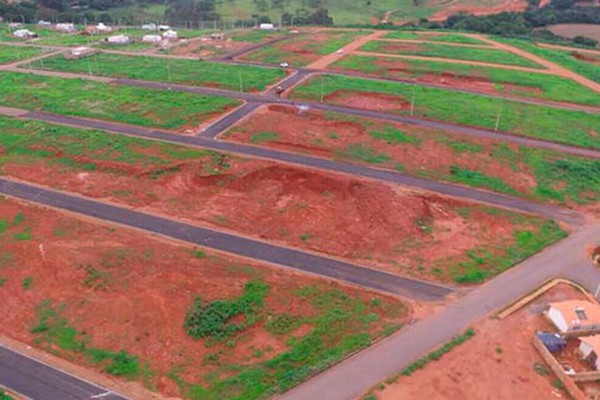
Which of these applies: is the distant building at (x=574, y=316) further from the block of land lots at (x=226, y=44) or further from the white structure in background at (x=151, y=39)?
the white structure in background at (x=151, y=39)

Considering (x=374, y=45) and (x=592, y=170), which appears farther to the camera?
(x=374, y=45)

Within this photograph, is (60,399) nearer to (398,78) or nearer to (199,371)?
(199,371)

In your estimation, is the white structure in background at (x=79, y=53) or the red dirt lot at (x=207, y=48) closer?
the white structure in background at (x=79, y=53)

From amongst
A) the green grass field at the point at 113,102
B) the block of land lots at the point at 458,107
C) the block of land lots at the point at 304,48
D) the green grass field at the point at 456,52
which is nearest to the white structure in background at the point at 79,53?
the green grass field at the point at 113,102

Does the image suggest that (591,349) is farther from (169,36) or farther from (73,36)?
(73,36)

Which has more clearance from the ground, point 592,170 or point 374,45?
point 374,45

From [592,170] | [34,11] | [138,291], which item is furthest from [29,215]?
[34,11]

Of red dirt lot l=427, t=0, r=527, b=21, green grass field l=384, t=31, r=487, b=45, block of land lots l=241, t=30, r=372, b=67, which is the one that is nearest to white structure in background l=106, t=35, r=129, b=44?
block of land lots l=241, t=30, r=372, b=67
